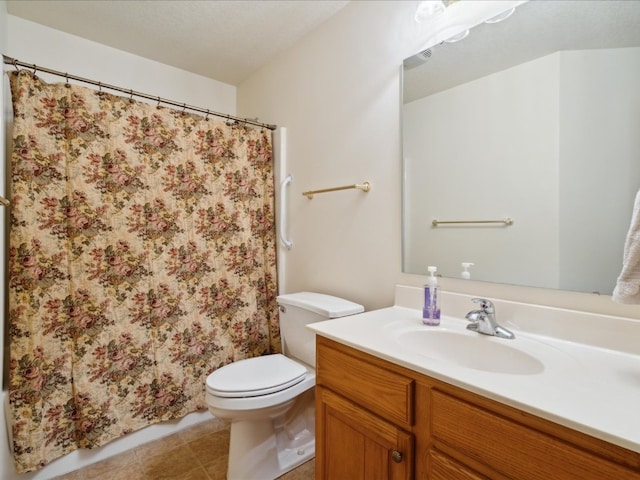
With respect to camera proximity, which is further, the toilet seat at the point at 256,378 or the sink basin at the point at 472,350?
the toilet seat at the point at 256,378

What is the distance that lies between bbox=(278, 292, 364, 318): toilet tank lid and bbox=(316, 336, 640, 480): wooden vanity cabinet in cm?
33

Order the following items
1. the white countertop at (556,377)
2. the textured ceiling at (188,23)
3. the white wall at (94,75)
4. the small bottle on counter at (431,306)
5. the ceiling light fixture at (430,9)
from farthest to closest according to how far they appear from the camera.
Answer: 1. the textured ceiling at (188,23)
2. the white wall at (94,75)
3. the ceiling light fixture at (430,9)
4. the small bottle on counter at (431,306)
5. the white countertop at (556,377)

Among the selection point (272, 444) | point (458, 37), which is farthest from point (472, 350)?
point (458, 37)

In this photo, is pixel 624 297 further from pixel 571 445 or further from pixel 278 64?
pixel 278 64

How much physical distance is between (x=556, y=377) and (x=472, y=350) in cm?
31

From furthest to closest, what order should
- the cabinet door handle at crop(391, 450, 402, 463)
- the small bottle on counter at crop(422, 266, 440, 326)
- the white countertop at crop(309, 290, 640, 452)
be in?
the small bottle on counter at crop(422, 266, 440, 326) → the cabinet door handle at crop(391, 450, 402, 463) → the white countertop at crop(309, 290, 640, 452)

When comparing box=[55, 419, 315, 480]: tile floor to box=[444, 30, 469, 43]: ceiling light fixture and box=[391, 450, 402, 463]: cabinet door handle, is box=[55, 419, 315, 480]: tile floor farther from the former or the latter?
box=[444, 30, 469, 43]: ceiling light fixture

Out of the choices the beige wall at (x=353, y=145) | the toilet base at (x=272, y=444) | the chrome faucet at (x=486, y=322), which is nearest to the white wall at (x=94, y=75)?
the toilet base at (x=272, y=444)

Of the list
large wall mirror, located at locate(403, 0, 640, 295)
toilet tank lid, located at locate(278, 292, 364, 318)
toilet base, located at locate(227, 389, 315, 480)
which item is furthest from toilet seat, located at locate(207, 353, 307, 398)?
large wall mirror, located at locate(403, 0, 640, 295)

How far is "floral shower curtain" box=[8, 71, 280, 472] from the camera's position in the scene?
4.63ft

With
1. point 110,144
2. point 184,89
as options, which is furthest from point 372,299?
point 184,89

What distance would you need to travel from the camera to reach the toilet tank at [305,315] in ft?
4.85

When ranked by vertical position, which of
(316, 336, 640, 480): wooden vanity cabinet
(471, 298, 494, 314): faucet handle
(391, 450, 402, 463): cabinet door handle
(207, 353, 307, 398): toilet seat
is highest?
(471, 298, 494, 314): faucet handle

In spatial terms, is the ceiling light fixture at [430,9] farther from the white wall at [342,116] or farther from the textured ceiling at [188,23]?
the textured ceiling at [188,23]
